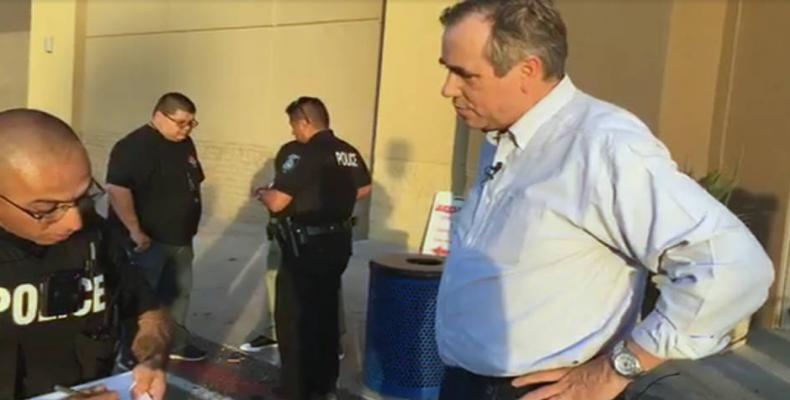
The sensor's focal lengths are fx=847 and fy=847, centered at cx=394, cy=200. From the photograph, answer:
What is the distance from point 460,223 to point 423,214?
7.69 m

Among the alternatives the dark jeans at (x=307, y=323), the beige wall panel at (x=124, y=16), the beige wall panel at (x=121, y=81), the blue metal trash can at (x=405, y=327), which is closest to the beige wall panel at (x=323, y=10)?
the beige wall panel at (x=121, y=81)

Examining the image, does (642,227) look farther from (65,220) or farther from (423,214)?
(423,214)

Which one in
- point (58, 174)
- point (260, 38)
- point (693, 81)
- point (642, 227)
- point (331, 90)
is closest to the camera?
point (642, 227)

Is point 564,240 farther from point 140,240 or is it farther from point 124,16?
point 124,16

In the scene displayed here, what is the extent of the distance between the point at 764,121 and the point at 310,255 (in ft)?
12.9

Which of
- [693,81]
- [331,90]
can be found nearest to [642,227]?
[693,81]

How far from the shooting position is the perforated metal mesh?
4836 millimetres

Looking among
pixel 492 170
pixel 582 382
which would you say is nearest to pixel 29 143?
pixel 492 170

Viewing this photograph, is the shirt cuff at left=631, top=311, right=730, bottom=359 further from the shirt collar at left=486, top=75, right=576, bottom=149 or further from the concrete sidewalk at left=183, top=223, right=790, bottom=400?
the concrete sidewalk at left=183, top=223, right=790, bottom=400

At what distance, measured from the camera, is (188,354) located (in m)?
5.82

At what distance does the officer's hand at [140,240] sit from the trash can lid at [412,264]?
1.64m

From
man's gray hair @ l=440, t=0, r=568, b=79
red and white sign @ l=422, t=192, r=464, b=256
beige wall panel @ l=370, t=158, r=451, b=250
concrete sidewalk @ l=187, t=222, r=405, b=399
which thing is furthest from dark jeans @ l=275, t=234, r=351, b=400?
beige wall panel @ l=370, t=158, r=451, b=250

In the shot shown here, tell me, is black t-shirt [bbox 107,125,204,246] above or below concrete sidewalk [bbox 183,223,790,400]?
above

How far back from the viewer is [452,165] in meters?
9.76
